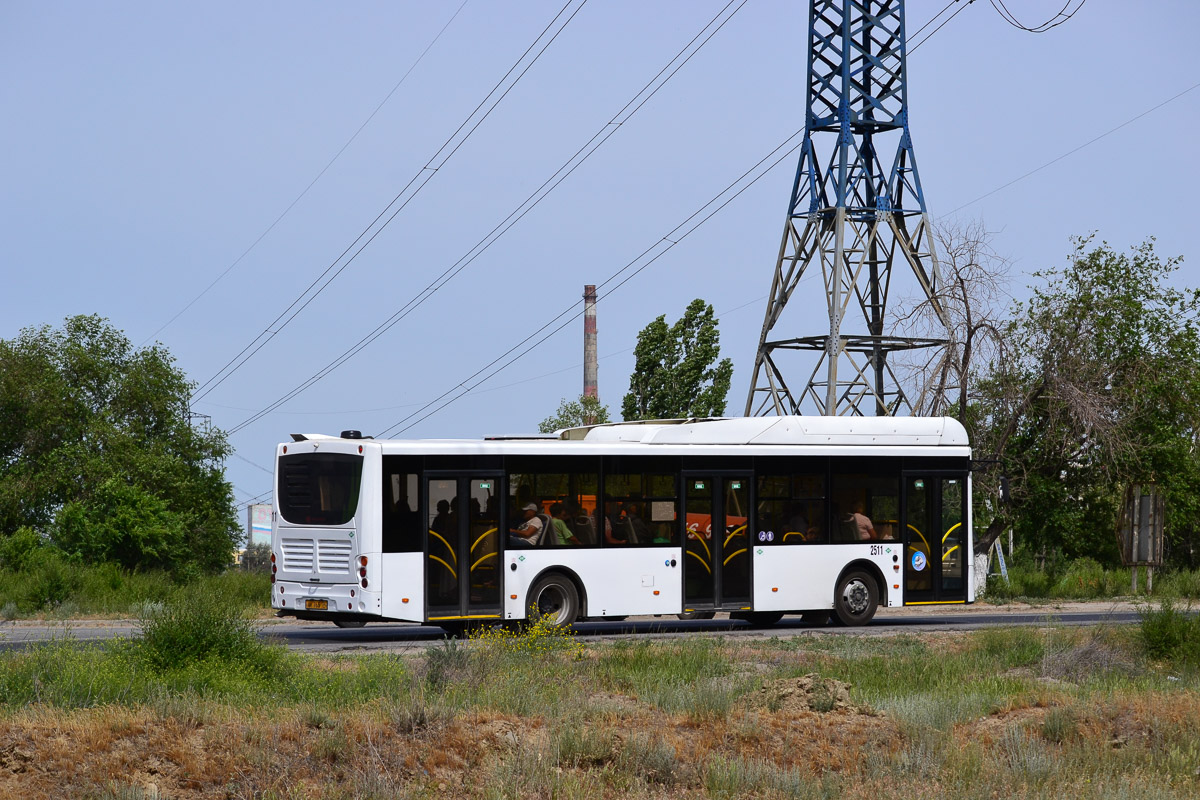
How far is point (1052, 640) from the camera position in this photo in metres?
16.9

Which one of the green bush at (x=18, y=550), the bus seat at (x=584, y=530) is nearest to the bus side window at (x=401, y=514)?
the bus seat at (x=584, y=530)

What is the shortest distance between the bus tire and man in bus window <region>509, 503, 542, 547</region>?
5229 mm

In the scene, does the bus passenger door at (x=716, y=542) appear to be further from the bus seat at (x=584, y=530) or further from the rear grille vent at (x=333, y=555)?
the rear grille vent at (x=333, y=555)

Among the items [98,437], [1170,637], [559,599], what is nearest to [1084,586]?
[1170,637]

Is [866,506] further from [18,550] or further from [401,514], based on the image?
[18,550]

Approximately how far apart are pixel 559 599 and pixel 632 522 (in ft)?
5.17

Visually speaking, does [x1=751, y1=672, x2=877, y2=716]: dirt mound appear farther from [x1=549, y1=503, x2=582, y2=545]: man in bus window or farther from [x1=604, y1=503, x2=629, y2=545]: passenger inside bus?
[x1=604, y1=503, x2=629, y2=545]: passenger inside bus

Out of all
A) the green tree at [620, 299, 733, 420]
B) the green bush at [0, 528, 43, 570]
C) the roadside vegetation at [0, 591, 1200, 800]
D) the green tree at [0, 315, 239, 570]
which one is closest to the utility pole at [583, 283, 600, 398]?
the green tree at [620, 299, 733, 420]

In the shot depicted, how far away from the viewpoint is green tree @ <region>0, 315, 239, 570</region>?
155ft

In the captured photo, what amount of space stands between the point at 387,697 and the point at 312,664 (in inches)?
116

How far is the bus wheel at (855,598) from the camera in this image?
2144 centimetres

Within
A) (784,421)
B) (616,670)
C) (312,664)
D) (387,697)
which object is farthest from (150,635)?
(784,421)

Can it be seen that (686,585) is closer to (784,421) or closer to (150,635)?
(784,421)

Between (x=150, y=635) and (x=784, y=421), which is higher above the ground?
(x=784, y=421)
